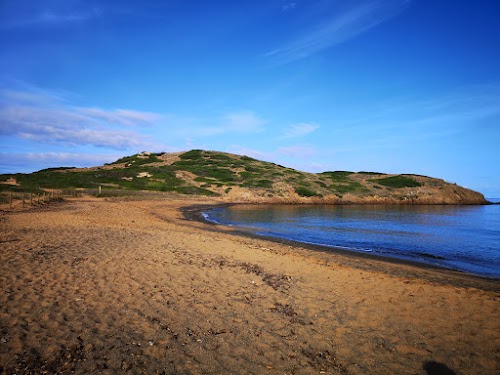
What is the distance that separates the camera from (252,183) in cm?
7481

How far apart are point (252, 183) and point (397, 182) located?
127ft

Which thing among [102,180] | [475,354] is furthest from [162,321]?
[102,180]

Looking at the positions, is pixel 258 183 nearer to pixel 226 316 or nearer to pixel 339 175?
pixel 339 175

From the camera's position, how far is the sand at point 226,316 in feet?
20.8

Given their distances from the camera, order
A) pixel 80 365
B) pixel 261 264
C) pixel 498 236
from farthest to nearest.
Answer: pixel 498 236, pixel 261 264, pixel 80 365

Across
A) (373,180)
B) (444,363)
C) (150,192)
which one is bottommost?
(444,363)

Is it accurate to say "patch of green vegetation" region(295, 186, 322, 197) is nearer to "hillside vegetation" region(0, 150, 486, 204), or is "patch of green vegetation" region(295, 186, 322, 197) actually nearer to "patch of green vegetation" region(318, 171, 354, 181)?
"hillside vegetation" region(0, 150, 486, 204)

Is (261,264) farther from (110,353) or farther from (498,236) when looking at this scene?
(498,236)

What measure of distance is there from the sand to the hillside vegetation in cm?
5148

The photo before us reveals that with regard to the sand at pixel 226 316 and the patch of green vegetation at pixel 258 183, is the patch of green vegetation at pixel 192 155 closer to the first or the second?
the patch of green vegetation at pixel 258 183

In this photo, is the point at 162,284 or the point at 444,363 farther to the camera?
the point at 162,284

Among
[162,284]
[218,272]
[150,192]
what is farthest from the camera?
[150,192]

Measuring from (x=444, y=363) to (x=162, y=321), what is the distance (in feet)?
21.2

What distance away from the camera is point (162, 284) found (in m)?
10.4
